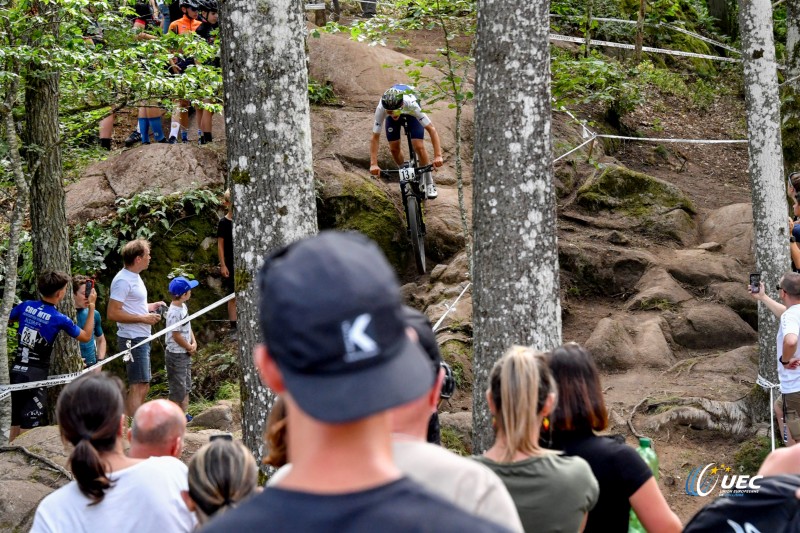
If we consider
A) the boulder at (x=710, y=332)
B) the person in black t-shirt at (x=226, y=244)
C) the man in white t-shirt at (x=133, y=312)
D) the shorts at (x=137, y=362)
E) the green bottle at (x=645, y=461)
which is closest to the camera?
the green bottle at (x=645, y=461)

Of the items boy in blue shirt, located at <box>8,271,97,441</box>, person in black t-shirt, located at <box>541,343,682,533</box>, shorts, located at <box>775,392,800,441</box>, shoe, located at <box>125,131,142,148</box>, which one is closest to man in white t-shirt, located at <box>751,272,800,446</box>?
shorts, located at <box>775,392,800,441</box>

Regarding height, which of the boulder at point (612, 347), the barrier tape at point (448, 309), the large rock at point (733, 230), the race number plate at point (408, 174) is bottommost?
the boulder at point (612, 347)

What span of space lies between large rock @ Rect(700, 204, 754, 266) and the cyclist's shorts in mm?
4548

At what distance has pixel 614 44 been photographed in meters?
17.9

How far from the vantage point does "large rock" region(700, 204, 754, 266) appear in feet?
39.0

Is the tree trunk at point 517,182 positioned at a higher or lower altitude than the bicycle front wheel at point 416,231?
higher

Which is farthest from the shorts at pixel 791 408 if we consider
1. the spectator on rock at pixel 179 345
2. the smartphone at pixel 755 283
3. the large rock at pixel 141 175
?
the large rock at pixel 141 175

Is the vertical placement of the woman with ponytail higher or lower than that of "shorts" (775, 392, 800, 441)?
higher

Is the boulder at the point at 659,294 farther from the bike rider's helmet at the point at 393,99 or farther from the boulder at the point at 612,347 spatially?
the bike rider's helmet at the point at 393,99

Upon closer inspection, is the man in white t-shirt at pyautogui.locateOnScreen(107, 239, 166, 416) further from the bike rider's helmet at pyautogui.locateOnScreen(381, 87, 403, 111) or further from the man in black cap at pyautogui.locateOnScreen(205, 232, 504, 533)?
the man in black cap at pyautogui.locateOnScreen(205, 232, 504, 533)

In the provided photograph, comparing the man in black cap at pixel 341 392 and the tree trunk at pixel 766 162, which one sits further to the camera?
the tree trunk at pixel 766 162

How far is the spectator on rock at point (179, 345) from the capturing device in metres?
8.47

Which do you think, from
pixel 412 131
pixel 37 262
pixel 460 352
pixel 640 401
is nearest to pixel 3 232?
pixel 37 262

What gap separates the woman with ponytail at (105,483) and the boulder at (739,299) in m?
9.05
